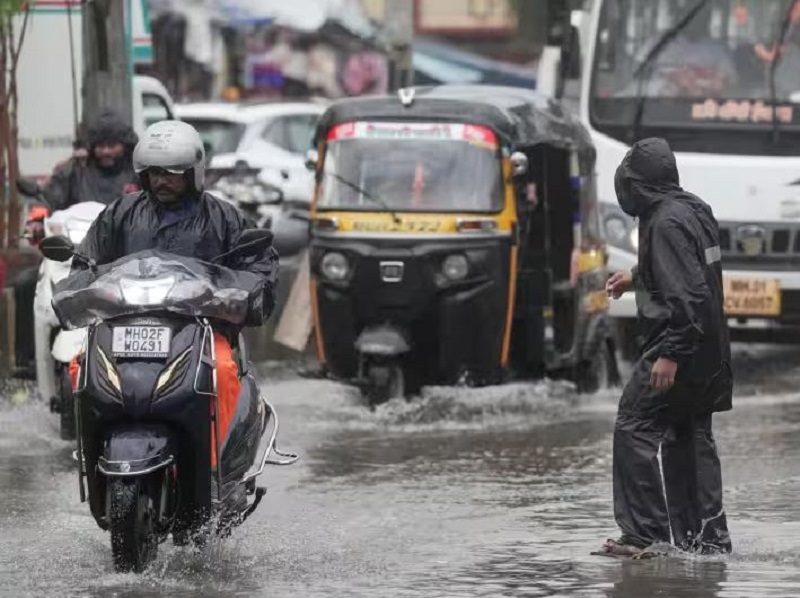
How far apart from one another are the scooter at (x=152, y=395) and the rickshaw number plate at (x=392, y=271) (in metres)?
5.17

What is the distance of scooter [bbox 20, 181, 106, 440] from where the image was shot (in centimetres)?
1195

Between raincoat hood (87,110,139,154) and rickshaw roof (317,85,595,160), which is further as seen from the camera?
rickshaw roof (317,85,595,160)

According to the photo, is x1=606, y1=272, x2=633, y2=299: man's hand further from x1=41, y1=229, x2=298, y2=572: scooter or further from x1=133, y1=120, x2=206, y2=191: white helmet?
x1=133, y1=120, x2=206, y2=191: white helmet

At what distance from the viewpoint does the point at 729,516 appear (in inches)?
391

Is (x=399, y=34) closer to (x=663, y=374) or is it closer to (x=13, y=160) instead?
(x=13, y=160)

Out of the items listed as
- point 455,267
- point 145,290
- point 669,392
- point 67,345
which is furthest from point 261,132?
point 145,290

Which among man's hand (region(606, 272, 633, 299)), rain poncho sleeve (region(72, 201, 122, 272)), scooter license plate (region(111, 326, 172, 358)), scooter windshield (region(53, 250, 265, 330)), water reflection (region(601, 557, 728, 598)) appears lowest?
water reflection (region(601, 557, 728, 598))

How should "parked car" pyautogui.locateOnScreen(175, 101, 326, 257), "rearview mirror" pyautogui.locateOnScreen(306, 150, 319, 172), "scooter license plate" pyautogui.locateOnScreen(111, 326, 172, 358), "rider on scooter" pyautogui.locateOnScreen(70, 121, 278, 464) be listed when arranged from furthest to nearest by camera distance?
"parked car" pyautogui.locateOnScreen(175, 101, 326, 257) < "rearview mirror" pyautogui.locateOnScreen(306, 150, 319, 172) < "rider on scooter" pyautogui.locateOnScreen(70, 121, 278, 464) < "scooter license plate" pyautogui.locateOnScreen(111, 326, 172, 358)

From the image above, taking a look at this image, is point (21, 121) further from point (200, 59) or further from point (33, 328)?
point (200, 59)

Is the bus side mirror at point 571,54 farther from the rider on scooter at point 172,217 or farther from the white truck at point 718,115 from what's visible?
the rider on scooter at point 172,217

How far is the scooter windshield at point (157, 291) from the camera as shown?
26.6 ft

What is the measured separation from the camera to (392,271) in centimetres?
1362

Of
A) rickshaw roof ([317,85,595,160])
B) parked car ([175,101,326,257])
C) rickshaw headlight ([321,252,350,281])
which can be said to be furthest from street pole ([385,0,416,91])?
rickshaw headlight ([321,252,350,281])

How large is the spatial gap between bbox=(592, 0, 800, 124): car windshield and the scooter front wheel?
884 centimetres
